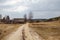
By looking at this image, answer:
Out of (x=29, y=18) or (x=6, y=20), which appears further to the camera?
(x=29, y=18)

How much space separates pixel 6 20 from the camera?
16112 cm

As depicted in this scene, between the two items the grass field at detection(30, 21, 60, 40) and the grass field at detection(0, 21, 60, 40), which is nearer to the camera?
the grass field at detection(30, 21, 60, 40)

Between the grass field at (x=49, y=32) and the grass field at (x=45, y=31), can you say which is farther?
the grass field at (x=45, y=31)

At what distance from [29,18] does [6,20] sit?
1413 inches

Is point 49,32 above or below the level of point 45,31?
above

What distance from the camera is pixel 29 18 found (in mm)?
191875

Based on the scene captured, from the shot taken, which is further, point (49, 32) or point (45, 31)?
point (45, 31)
